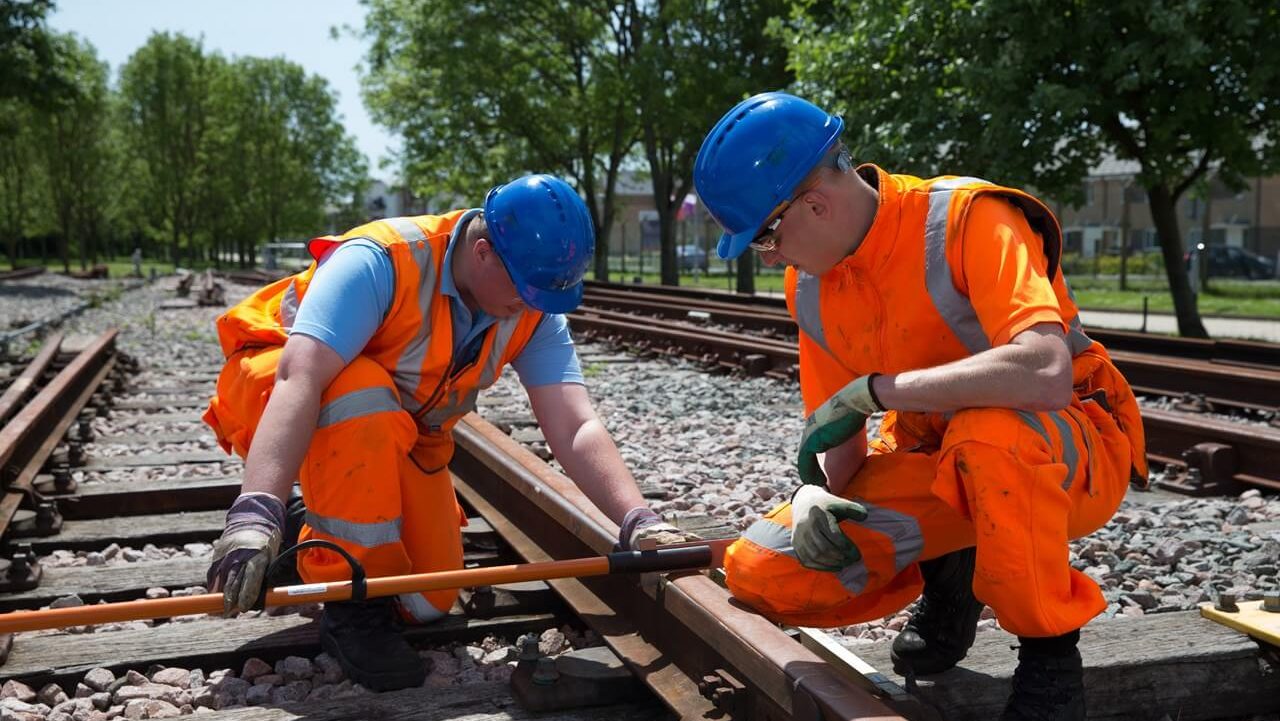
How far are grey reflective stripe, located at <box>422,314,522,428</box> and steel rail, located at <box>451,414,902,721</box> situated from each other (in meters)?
0.45

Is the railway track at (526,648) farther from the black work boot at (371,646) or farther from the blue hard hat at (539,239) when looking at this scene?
the blue hard hat at (539,239)

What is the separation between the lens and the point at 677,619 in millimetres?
2574

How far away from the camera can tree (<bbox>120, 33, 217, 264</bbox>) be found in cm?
5766

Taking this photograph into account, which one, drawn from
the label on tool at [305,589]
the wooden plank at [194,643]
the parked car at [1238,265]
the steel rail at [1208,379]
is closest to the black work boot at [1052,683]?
the wooden plank at [194,643]

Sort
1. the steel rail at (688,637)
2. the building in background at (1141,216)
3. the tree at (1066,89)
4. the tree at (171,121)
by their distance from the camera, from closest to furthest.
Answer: the steel rail at (688,637) < the tree at (1066,89) < the building in background at (1141,216) < the tree at (171,121)

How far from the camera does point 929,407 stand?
2.26 m

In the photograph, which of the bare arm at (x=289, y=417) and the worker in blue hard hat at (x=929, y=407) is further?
the bare arm at (x=289, y=417)

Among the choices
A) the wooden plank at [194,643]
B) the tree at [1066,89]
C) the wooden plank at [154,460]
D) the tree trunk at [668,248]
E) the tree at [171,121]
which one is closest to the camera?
the wooden plank at [194,643]

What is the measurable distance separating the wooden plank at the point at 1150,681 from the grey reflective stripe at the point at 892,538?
24cm

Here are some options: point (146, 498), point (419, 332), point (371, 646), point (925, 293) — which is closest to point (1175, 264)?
point (146, 498)

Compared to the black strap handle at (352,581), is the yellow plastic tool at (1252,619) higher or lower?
lower

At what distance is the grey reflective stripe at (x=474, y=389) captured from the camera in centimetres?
317

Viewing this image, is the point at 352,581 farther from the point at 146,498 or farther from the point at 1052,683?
the point at 146,498

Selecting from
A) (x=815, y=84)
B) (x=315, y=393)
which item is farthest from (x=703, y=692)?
(x=815, y=84)
